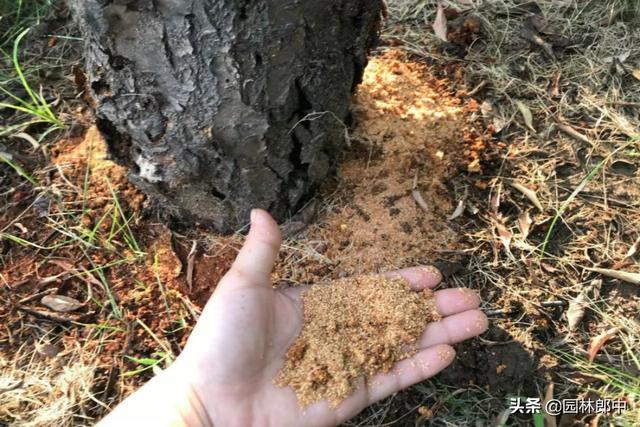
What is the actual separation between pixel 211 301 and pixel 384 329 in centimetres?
52

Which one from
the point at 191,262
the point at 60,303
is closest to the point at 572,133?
the point at 191,262

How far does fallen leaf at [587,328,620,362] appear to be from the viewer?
70.1 inches

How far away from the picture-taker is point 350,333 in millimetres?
1656

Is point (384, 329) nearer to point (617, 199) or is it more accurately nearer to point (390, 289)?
point (390, 289)

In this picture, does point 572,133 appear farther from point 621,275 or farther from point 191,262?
point 191,262

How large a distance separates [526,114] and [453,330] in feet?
3.41

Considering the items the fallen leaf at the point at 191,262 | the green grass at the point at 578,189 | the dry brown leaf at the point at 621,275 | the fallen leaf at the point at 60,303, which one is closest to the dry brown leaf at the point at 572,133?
the green grass at the point at 578,189

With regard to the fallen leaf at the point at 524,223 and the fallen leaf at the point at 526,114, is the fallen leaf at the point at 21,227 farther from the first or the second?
the fallen leaf at the point at 526,114

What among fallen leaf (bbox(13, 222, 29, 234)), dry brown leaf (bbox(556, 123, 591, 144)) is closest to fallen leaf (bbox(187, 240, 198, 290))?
fallen leaf (bbox(13, 222, 29, 234))

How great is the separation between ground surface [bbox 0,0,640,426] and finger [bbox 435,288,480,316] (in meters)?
0.13

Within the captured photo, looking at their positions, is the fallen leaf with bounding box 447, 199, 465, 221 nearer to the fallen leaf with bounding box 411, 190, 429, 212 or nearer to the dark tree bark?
the fallen leaf with bounding box 411, 190, 429, 212

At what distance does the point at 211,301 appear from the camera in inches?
60.7

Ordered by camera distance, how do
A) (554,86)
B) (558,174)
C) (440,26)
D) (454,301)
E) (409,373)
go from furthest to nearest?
(440,26)
(554,86)
(558,174)
(454,301)
(409,373)

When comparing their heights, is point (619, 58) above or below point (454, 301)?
above
